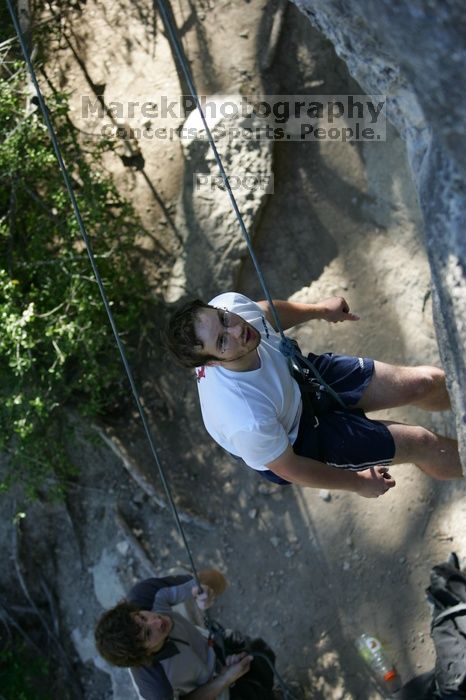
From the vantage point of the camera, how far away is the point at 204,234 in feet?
15.3

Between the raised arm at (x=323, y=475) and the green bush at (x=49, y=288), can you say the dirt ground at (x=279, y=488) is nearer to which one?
the green bush at (x=49, y=288)

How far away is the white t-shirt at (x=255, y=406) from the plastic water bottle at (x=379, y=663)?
196cm

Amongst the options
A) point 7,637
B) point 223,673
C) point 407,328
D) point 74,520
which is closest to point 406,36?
point 407,328

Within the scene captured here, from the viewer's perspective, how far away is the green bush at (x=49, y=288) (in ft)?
13.2

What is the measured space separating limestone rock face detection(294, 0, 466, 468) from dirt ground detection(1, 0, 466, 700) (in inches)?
69.3

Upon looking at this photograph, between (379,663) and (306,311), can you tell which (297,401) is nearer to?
(306,311)

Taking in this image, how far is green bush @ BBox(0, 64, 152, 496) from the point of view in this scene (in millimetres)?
4027

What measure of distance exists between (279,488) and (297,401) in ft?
6.58

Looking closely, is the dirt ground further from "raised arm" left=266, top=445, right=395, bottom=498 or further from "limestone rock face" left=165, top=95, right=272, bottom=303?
"raised arm" left=266, top=445, right=395, bottom=498

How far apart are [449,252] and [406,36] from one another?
0.59 m

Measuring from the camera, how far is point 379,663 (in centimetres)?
395

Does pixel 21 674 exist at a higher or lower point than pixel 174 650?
lower

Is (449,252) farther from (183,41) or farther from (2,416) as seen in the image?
(183,41)

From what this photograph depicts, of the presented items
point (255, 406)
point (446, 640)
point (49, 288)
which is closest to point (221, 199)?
point (49, 288)
